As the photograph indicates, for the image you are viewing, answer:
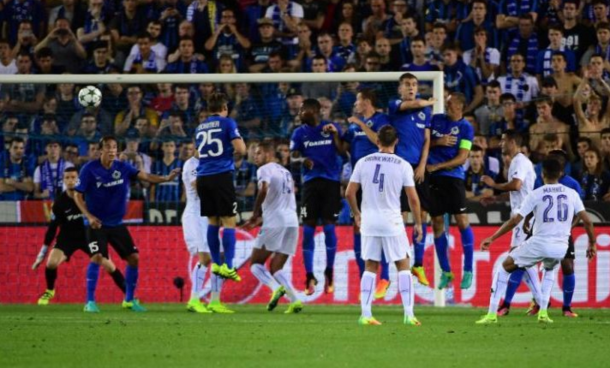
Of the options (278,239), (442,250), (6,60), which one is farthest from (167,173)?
(6,60)

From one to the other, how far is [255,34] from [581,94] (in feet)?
22.7

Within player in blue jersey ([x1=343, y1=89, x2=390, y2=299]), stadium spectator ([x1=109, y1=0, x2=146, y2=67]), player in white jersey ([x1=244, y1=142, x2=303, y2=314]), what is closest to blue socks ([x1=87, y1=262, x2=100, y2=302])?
player in white jersey ([x1=244, y1=142, x2=303, y2=314])

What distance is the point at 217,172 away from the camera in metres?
17.8

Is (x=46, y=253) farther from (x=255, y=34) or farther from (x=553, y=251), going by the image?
(x=553, y=251)

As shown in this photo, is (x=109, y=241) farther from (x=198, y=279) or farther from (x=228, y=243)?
(x=228, y=243)

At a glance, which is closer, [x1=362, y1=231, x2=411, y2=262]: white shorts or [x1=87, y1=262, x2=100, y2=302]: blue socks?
[x1=362, y1=231, x2=411, y2=262]: white shorts

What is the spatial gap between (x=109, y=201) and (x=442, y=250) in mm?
4981

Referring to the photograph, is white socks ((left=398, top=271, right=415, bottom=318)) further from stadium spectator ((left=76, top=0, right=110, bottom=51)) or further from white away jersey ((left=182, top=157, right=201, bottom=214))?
stadium spectator ((left=76, top=0, right=110, bottom=51))

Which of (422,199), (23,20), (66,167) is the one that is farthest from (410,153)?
(23,20)

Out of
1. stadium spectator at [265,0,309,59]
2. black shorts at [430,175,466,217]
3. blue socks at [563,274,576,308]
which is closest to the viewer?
blue socks at [563,274,576,308]

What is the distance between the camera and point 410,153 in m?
17.8

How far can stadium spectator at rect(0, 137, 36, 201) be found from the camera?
2139cm

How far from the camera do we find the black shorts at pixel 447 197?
59.4ft

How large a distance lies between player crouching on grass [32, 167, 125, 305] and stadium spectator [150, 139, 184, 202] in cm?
171
